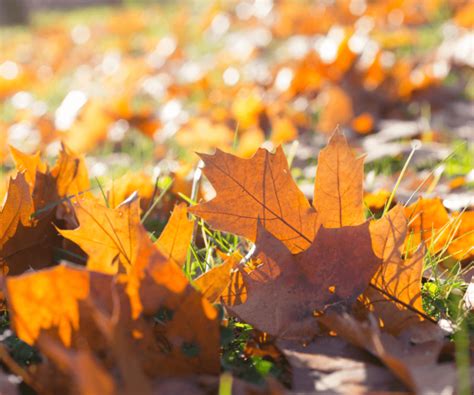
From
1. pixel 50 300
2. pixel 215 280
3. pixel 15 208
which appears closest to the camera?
pixel 50 300

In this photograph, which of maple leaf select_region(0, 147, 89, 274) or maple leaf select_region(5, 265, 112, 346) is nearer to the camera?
maple leaf select_region(5, 265, 112, 346)

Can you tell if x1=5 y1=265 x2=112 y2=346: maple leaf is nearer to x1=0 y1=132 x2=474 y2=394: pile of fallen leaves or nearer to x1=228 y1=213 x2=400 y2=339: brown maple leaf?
x1=0 y1=132 x2=474 y2=394: pile of fallen leaves

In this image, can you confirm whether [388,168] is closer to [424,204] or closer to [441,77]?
[424,204]

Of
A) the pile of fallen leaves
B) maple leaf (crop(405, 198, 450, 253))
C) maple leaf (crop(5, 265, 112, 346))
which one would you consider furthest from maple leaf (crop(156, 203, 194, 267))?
maple leaf (crop(405, 198, 450, 253))

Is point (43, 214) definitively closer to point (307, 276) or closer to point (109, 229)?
point (109, 229)

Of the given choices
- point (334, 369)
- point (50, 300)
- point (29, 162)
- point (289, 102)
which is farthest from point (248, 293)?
point (289, 102)

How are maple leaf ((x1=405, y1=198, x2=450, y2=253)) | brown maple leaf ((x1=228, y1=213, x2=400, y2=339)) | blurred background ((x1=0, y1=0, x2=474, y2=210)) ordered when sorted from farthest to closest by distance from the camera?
1. blurred background ((x1=0, y1=0, x2=474, y2=210))
2. maple leaf ((x1=405, y1=198, x2=450, y2=253))
3. brown maple leaf ((x1=228, y1=213, x2=400, y2=339))
